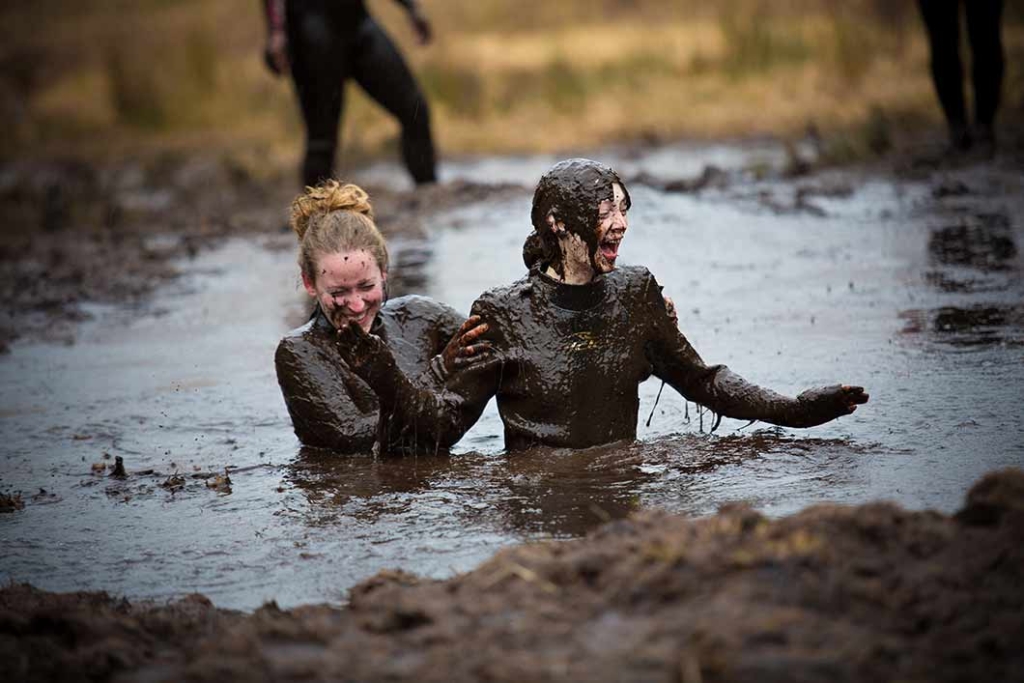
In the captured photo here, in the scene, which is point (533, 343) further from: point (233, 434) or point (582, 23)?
point (582, 23)

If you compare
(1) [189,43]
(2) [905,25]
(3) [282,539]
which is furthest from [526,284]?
(1) [189,43]

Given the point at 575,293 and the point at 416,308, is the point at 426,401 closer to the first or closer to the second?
the point at 575,293

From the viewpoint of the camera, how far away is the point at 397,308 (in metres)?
5.80

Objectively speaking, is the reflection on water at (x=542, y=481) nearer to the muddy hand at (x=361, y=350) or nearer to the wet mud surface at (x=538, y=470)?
the wet mud surface at (x=538, y=470)

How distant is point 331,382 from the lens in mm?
5574

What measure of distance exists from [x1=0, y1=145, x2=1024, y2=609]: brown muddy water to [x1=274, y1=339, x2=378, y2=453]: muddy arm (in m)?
0.10

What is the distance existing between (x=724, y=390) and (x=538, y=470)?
752 millimetres

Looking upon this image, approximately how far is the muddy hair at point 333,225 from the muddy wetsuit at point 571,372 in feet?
1.71

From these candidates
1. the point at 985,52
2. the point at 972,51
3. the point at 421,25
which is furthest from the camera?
the point at 972,51

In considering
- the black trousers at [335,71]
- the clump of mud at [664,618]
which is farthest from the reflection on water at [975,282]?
the black trousers at [335,71]

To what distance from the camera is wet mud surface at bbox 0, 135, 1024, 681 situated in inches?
127

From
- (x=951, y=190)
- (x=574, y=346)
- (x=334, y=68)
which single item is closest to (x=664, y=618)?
(x=574, y=346)

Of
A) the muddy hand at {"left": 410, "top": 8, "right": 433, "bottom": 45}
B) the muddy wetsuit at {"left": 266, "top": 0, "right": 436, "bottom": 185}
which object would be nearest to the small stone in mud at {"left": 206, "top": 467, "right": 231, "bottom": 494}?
the muddy wetsuit at {"left": 266, "top": 0, "right": 436, "bottom": 185}

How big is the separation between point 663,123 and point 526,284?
1114 centimetres
